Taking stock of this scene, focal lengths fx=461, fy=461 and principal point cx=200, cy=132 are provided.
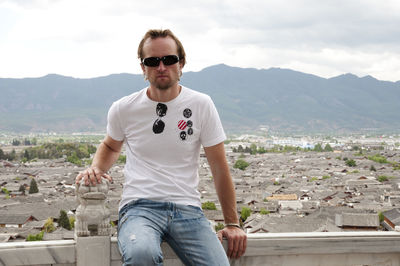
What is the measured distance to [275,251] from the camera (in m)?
2.52

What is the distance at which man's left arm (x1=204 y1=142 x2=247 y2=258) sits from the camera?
2381 mm

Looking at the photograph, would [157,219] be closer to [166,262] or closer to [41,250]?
[166,262]

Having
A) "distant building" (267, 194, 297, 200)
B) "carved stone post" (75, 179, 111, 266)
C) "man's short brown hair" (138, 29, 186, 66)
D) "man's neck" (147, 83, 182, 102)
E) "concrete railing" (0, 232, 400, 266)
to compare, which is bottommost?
"distant building" (267, 194, 297, 200)

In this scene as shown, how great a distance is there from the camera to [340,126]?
172500 millimetres

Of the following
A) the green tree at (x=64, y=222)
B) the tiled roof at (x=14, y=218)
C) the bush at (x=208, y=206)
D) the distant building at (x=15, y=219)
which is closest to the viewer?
the green tree at (x=64, y=222)

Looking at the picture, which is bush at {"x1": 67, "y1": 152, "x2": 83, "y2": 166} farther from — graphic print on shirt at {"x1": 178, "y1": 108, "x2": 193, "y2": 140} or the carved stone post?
graphic print on shirt at {"x1": 178, "y1": 108, "x2": 193, "y2": 140}

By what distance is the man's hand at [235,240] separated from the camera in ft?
7.84

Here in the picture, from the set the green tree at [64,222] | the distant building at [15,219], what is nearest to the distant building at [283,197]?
the green tree at [64,222]

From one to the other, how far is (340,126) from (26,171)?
153m

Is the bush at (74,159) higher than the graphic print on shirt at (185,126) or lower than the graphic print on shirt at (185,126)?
lower

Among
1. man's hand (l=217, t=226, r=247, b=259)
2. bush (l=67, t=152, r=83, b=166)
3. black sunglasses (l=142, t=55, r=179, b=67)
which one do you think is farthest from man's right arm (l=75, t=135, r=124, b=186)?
bush (l=67, t=152, r=83, b=166)

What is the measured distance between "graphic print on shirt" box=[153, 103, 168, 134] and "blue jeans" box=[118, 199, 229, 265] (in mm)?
354

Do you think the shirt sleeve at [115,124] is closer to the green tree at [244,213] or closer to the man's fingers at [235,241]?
the man's fingers at [235,241]

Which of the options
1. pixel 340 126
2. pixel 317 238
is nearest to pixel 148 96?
pixel 317 238
